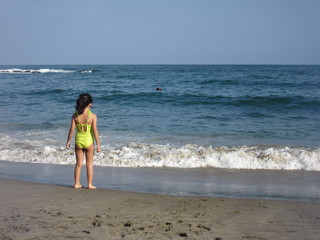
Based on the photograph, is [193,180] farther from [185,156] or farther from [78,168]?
[78,168]

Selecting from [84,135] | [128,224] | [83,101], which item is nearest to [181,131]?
[84,135]

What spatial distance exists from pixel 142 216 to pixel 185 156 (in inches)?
155

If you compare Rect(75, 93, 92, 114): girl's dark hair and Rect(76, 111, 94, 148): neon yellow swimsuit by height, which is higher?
Rect(75, 93, 92, 114): girl's dark hair

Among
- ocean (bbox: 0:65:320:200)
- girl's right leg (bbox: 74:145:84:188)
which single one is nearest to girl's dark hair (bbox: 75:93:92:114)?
girl's right leg (bbox: 74:145:84:188)

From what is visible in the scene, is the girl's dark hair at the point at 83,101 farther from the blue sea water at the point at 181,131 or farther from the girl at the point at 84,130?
the blue sea water at the point at 181,131

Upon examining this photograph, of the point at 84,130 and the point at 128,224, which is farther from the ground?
the point at 84,130

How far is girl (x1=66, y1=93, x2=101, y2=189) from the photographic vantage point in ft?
18.3

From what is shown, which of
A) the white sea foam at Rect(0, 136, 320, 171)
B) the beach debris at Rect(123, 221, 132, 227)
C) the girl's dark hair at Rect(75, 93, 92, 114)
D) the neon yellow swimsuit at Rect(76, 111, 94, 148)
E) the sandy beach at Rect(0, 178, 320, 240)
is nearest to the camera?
the sandy beach at Rect(0, 178, 320, 240)

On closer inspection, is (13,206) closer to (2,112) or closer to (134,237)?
(134,237)

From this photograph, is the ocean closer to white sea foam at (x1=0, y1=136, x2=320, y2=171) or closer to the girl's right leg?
white sea foam at (x1=0, y1=136, x2=320, y2=171)

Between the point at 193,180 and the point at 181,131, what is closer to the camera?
the point at 193,180

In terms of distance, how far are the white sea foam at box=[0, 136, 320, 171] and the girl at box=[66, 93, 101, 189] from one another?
6.32 ft

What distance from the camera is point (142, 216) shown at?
170 inches

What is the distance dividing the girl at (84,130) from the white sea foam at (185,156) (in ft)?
6.32
